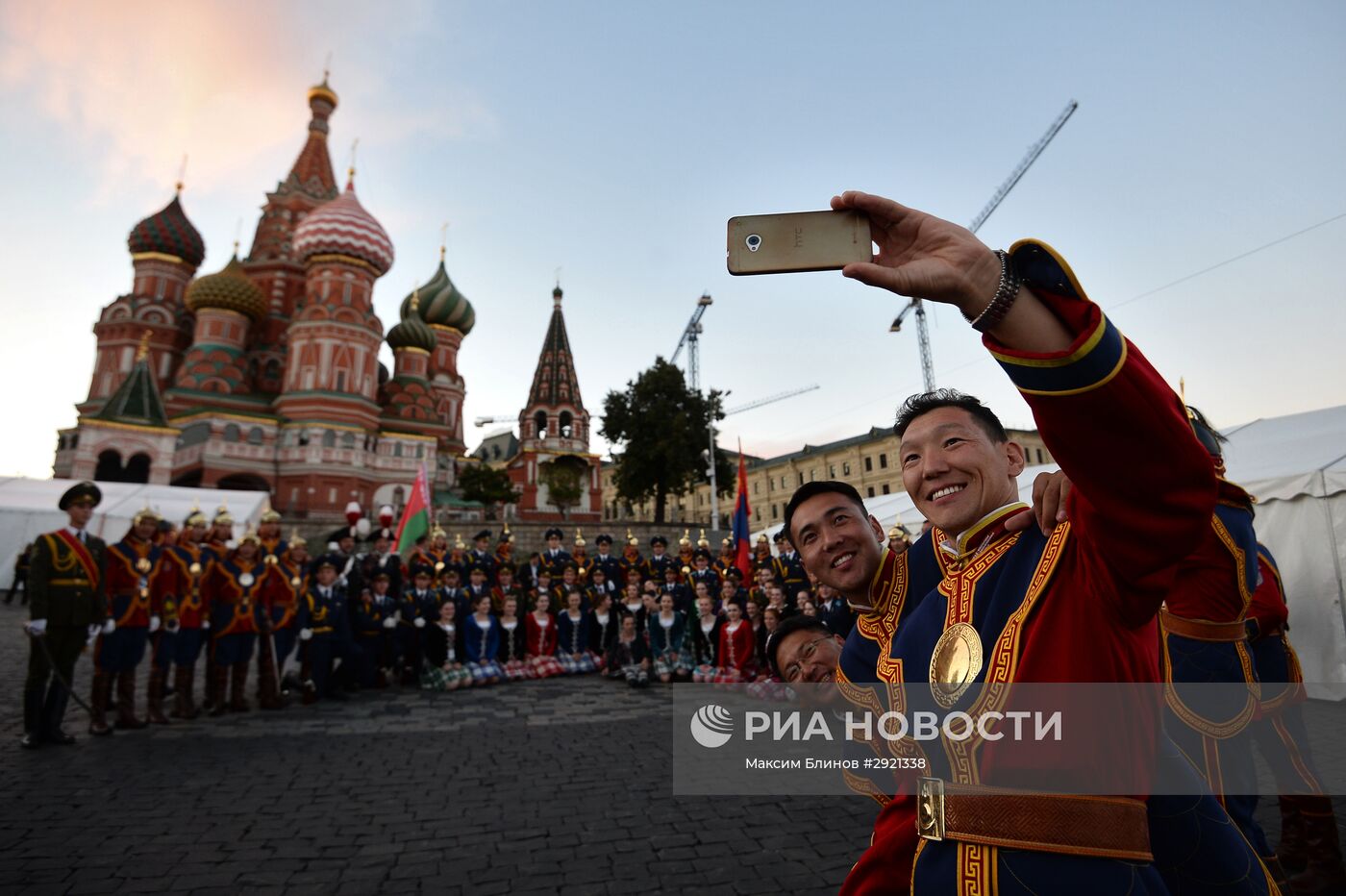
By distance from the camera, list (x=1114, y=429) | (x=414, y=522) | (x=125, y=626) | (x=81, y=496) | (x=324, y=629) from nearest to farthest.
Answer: (x=1114, y=429) < (x=81, y=496) < (x=125, y=626) < (x=324, y=629) < (x=414, y=522)

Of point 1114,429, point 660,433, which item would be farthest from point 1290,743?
point 660,433

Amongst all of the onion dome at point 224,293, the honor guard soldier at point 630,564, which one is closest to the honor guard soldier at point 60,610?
the honor guard soldier at point 630,564

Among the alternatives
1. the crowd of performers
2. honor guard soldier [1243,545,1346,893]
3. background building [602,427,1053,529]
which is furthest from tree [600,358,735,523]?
honor guard soldier [1243,545,1346,893]

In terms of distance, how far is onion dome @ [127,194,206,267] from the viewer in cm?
4094

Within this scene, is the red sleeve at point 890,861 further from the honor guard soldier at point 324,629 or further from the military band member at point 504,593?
the military band member at point 504,593

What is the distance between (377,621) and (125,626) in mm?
3143

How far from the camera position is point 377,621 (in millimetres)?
9750

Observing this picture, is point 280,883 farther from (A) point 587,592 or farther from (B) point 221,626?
(A) point 587,592

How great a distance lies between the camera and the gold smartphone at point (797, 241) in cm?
120

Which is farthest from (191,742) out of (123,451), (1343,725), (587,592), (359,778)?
(123,451)

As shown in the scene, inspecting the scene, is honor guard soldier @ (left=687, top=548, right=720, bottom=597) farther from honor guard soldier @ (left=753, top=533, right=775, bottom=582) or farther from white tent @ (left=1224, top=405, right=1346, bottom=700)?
white tent @ (left=1224, top=405, right=1346, bottom=700)

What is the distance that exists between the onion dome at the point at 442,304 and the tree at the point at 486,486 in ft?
48.1

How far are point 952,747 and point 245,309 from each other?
1862 inches

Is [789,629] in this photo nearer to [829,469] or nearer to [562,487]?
[562,487]
